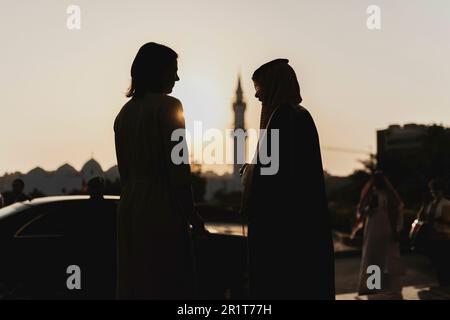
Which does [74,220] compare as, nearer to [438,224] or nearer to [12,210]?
[12,210]

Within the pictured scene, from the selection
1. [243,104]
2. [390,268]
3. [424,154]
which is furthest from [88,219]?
[243,104]

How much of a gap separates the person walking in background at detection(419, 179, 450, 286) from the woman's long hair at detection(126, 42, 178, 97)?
24.3 ft

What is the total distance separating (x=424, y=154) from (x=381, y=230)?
37359 millimetres

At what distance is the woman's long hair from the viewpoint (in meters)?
3.95

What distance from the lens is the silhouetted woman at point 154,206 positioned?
3.71 metres

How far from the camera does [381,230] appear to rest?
36.1 feet

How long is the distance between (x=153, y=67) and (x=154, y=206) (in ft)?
2.60

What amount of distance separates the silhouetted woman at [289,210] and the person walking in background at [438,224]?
633 cm

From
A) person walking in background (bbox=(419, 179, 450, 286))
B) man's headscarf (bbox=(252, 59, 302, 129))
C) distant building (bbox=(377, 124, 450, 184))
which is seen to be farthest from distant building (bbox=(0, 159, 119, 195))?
distant building (bbox=(377, 124, 450, 184))

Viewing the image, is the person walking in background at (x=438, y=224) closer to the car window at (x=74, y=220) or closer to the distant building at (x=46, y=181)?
the car window at (x=74, y=220)

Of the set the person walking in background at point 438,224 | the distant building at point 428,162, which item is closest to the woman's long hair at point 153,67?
the person walking in background at point 438,224

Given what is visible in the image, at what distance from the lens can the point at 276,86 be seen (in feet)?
14.9
